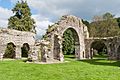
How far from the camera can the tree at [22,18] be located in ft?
153

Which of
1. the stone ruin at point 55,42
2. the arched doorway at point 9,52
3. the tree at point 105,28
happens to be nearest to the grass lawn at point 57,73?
the stone ruin at point 55,42

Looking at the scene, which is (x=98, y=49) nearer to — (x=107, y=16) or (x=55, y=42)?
(x=107, y=16)

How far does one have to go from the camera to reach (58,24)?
112 feet

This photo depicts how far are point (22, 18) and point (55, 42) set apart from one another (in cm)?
1898

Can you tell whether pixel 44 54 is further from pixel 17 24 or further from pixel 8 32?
pixel 17 24

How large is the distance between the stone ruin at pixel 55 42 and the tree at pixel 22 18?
7344 mm

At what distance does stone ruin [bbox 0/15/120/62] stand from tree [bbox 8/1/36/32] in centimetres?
734

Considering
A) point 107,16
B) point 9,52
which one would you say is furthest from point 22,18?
point 107,16

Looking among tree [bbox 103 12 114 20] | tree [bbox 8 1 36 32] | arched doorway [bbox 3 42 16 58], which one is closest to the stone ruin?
arched doorway [bbox 3 42 16 58]

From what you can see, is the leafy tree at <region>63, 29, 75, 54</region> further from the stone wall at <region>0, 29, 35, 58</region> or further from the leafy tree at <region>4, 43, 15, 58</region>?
the leafy tree at <region>4, 43, 15, 58</region>

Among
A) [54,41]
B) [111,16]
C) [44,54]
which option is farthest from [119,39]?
[111,16]

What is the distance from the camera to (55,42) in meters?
30.9

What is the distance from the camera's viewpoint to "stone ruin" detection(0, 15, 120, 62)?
27402 millimetres

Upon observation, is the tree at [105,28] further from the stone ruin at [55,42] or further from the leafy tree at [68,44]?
the stone ruin at [55,42]
